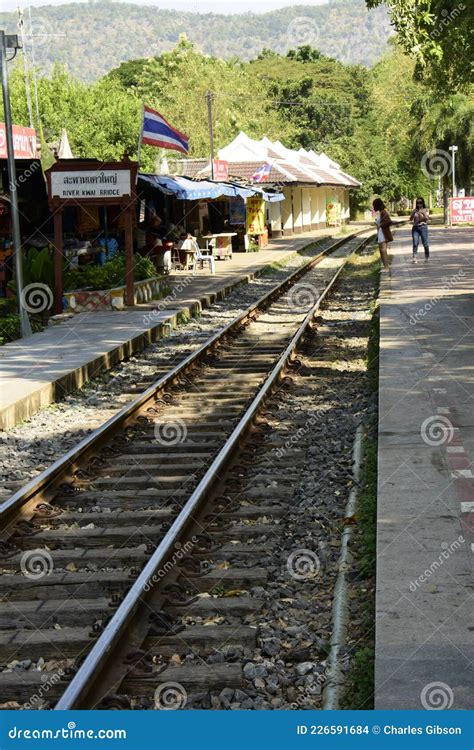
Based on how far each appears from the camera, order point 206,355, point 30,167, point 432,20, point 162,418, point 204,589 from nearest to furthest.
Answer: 1. point 204,589
2. point 162,418
3. point 206,355
4. point 432,20
5. point 30,167

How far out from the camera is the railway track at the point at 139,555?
5641mm

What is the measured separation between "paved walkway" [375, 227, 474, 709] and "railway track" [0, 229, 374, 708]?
2.69 ft

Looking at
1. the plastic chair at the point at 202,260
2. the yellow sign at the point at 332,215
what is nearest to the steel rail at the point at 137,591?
the plastic chair at the point at 202,260

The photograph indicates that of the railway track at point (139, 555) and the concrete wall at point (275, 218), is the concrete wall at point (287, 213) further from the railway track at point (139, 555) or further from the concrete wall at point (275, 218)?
the railway track at point (139, 555)

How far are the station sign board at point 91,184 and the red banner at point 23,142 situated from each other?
4996 millimetres

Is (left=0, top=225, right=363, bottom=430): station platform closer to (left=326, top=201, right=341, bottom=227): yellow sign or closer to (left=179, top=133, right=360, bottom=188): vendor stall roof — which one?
(left=179, top=133, right=360, bottom=188): vendor stall roof

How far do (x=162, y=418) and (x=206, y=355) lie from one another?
478 cm

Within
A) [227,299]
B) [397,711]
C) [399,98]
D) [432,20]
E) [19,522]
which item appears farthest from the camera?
[399,98]

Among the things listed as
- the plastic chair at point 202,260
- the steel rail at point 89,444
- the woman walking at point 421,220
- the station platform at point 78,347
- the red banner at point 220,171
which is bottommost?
the steel rail at point 89,444

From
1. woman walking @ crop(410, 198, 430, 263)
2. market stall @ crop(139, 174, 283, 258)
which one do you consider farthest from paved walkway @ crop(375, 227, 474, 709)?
market stall @ crop(139, 174, 283, 258)

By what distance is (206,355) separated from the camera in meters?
17.1

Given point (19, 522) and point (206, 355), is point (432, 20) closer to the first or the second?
point (206, 355)

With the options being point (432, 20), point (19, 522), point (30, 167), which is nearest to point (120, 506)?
point (19, 522)

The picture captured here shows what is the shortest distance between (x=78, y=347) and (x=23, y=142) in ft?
39.8
